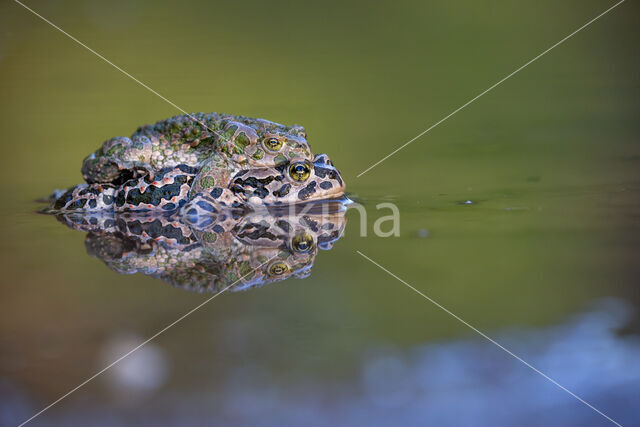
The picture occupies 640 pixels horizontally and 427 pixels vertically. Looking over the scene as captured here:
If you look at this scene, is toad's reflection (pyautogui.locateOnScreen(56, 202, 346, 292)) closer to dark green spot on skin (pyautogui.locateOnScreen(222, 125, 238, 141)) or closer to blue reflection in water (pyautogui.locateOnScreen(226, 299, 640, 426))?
dark green spot on skin (pyautogui.locateOnScreen(222, 125, 238, 141))

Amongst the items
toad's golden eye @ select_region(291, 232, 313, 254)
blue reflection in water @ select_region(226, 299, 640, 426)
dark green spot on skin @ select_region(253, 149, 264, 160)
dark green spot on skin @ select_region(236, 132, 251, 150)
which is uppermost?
dark green spot on skin @ select_region(236, 132, 251, 150)

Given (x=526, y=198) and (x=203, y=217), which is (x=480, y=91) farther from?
(x=203, y=217)

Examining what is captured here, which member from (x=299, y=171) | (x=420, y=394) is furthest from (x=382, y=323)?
(x=299, y=171)

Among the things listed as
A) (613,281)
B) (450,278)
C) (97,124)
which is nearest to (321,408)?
(450,278)

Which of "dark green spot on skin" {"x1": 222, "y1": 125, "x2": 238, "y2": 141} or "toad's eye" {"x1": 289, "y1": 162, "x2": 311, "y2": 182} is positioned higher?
"dark green spot on skin" {"x1": 222, "y1": 125, "x2": 238, "y2": 141}
